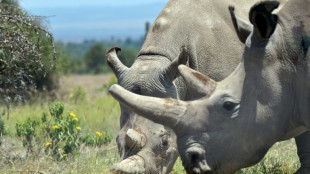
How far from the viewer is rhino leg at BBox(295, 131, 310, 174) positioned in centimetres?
742

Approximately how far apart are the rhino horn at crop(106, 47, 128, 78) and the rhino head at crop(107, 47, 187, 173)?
0.01 m

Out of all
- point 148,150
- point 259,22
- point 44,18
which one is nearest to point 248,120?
point 259,22

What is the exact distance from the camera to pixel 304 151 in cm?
749

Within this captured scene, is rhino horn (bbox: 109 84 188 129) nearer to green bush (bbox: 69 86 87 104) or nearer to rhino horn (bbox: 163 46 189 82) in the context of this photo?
rhino horn (bbox: 163 46 189 82)

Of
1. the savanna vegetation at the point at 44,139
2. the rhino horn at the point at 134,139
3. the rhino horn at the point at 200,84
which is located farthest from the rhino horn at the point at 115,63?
the rhino horn at the point at 200,84

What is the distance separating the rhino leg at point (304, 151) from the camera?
7416 mm

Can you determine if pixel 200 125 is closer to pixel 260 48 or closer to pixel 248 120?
pixel 248 120

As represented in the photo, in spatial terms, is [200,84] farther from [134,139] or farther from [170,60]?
[170,60]

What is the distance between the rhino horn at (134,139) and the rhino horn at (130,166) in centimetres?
13

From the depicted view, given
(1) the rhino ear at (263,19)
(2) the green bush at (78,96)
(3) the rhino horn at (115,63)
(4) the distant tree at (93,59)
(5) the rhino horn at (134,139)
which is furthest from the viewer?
(4) the distant tree at (93,59)

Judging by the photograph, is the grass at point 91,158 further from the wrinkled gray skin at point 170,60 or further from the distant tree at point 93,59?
the distant tree at point 93,59

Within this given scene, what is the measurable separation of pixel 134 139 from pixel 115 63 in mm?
1241

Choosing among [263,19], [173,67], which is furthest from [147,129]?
[263,19]

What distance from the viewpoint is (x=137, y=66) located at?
762 centimetres
